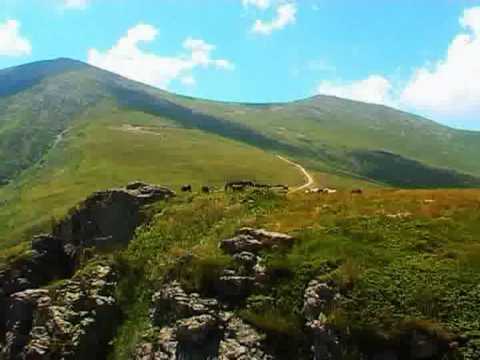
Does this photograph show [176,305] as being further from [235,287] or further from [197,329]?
[235,287]

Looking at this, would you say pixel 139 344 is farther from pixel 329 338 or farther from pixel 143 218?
pixel 143 218

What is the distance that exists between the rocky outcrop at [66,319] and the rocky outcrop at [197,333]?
190 inches

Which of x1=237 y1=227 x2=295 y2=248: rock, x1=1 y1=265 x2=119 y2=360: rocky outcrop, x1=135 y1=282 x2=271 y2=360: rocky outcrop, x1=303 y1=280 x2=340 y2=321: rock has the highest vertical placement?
x1=237 y1=227 x2=295 y2=248: rock

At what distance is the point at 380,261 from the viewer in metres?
37.2

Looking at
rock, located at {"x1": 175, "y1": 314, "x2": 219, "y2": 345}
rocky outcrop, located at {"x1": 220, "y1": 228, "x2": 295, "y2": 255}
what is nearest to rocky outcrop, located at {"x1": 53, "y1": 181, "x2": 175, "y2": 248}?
rocky outcrop, located at {"x1": 220, "y1": 228, "x2": 295, "y2": 255}

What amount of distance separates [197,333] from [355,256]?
32.3 feet

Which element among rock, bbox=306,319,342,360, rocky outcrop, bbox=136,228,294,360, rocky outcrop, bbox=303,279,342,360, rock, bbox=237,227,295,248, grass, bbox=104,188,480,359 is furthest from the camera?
rock, bbox=237,227,295,248

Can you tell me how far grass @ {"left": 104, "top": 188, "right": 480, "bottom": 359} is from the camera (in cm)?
3331

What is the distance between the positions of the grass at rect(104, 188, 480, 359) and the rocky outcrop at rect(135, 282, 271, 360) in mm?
946

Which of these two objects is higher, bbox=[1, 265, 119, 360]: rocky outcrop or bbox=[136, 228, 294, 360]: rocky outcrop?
bbox=[136, 228, 294, 360]: rocky outcrop

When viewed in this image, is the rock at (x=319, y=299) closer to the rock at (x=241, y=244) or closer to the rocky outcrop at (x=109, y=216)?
the rock at (x=241, y=244)

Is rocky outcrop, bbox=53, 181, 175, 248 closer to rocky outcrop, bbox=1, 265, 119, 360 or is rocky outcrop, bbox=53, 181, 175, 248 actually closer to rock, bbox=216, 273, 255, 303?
rocky outcrop, bbox=1, 265, 119, 360

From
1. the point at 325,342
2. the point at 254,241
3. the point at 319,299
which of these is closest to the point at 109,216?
the point at 254,241

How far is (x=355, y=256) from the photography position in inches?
1494
